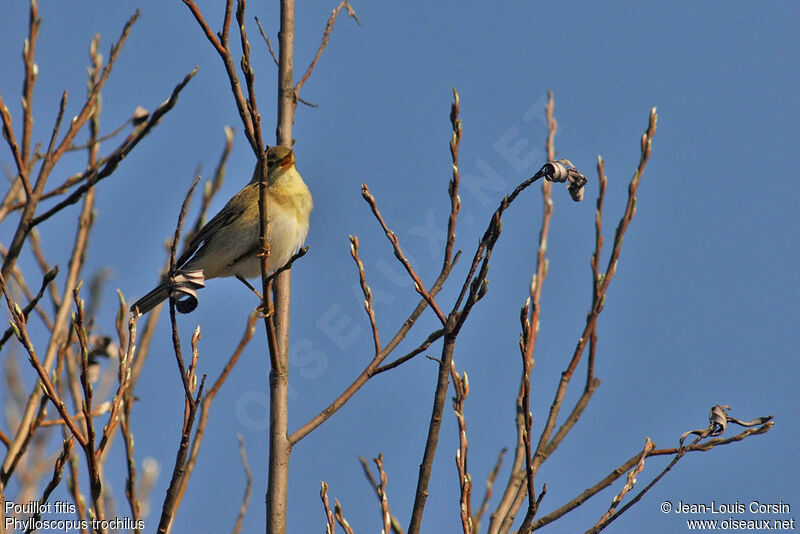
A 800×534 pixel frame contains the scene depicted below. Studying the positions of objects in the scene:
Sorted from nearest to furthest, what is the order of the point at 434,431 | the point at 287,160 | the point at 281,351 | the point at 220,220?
1. the point at 434,431
2. the point at 281,351
3. the point at 287,160
4. the point at 220,220

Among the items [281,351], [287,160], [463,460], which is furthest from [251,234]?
[463,460]

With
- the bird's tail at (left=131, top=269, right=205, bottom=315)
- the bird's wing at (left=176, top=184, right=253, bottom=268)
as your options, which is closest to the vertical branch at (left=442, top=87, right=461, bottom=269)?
the bird's tail at (left=131, top=269, right=205, bottom=315)

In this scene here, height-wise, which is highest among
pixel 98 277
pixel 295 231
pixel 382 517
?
pixel 295 231

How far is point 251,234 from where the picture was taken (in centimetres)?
555

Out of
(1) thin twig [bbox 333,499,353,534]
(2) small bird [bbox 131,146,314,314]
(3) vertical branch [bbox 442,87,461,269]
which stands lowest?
(1) thin twig [bbox 333,499,353,534]

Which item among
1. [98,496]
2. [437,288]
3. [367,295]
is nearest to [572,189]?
[437,288]

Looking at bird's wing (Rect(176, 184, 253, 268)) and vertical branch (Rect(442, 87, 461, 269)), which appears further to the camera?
bird's wing (Rect(176, 184, 253, 268))

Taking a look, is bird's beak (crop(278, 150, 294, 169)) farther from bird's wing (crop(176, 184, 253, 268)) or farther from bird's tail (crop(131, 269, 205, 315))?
bird's tail (crop(131, 269, 205, 315))

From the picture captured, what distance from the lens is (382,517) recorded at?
3158 mm

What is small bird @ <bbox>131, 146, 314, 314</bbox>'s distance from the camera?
5.42 meters

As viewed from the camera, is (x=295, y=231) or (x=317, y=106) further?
(x=295, y=231)

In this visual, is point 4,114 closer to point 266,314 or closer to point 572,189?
point 266,314

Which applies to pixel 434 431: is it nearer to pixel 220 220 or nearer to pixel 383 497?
pixel 383 497

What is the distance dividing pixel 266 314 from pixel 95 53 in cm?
235
